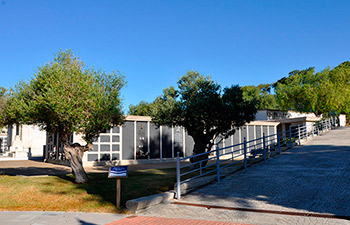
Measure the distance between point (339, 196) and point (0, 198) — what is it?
9.74 m

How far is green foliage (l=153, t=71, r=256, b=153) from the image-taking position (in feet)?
39.4

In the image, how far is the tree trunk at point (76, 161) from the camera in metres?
10.5

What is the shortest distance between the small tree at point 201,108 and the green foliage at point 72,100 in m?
2.82

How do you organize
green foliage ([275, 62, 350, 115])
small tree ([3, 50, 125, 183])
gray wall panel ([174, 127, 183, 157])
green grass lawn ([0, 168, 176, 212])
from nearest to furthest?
Result: green grass lawn ([0, 168, 176, 212]) → small tree ([3, 50, 125, 183]) → gray wall panel ([174, 127, 183, 157]) → green foliage ([275, 62, 350, 115])

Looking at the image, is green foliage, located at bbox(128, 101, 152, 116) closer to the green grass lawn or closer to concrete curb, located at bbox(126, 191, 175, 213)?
the green grass lawn

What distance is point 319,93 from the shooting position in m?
30.8

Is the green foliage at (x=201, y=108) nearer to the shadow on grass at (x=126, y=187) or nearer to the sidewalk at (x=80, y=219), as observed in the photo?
the shadow on grass at (x=126, y=187)

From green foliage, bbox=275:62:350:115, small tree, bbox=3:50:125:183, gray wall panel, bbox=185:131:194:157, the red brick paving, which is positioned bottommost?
the red brick paving

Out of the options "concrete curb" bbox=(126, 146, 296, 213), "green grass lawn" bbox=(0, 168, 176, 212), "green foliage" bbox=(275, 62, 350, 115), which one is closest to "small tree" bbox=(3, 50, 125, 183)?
"green grass lawn" bbox=(0, 168, 176, 212)

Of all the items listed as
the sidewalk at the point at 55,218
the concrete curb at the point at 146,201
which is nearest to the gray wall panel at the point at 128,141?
the concrete curb at the point at 146,201

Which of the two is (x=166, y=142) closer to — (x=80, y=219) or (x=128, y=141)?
(x=128, y=141)

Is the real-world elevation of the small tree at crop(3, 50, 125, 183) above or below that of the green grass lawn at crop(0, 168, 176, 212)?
above

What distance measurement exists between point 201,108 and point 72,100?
5.33 m

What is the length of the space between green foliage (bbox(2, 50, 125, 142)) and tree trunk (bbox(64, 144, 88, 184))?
0.52 metres
